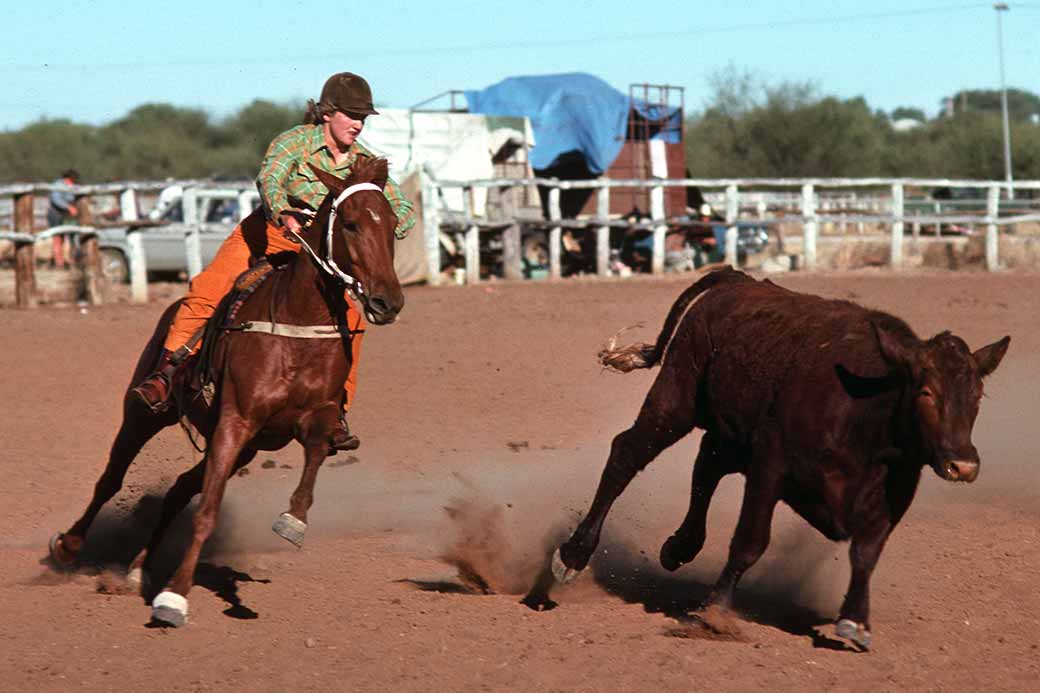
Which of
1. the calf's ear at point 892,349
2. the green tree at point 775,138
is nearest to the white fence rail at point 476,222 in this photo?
the calf's ear at point 892,349

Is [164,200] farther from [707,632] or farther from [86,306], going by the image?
[707,632]

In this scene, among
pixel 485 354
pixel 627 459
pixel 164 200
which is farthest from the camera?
pixel 164 200

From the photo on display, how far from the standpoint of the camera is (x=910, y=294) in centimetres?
1720

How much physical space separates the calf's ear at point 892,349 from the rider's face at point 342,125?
8.61ft

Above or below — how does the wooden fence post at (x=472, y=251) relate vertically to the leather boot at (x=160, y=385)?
above

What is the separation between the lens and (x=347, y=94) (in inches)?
252

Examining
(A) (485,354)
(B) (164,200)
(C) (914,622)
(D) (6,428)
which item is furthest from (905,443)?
(B) (164,200)

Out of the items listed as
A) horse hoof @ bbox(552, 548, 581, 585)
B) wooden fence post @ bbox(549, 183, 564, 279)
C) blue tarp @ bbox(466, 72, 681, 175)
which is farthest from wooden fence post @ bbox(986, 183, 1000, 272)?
horse hoof @ bbox(552, 548, 581, 585)

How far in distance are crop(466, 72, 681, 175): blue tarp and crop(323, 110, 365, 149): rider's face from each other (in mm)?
17949

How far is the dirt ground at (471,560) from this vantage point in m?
5.08

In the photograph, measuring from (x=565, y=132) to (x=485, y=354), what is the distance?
1246cm

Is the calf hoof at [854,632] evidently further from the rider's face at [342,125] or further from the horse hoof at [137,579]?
the horse hoof at [137,579]

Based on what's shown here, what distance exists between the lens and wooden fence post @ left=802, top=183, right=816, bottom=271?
21531 millimetres

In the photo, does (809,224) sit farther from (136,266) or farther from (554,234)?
(136,266)
